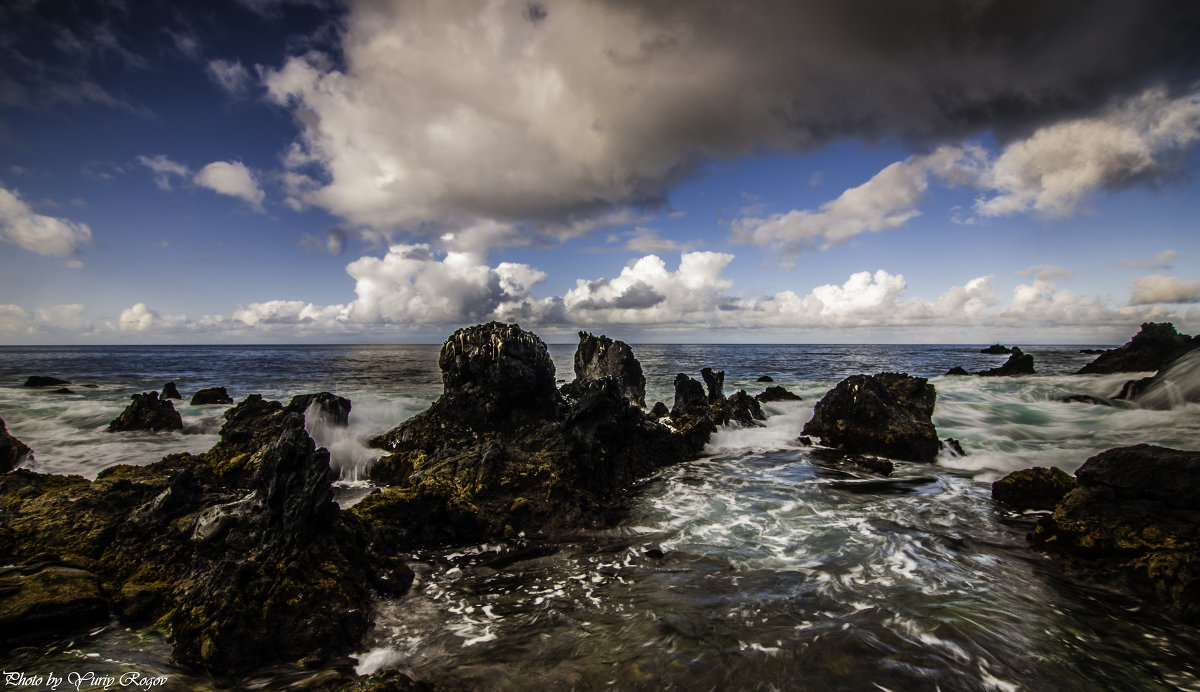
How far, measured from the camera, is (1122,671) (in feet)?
16.3

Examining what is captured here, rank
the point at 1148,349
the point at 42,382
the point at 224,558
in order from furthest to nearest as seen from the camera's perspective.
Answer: the point at 42,382, the point at 1148,349, the point at 224,558

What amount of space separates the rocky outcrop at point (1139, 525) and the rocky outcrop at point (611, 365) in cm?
1784

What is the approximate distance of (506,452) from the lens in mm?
10297

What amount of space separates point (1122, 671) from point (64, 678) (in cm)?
1047

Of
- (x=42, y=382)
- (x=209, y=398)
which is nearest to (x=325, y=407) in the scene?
(x=209, y=398)

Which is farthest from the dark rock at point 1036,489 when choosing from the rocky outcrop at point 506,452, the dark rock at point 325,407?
the dark rock at point 325,407

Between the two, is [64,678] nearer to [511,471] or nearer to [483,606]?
[483,606]

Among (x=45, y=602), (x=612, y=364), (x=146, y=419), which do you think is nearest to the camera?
(x=45, y=602)

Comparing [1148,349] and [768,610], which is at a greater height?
[1148,349]

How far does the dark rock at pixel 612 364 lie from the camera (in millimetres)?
26812

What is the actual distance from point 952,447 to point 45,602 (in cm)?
2018

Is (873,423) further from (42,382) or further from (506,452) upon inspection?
(42,382)

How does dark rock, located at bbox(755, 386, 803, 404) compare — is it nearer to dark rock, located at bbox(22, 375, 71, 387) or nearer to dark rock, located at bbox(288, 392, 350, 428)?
dark rock, located at bbox(288, 392, 350, 428)

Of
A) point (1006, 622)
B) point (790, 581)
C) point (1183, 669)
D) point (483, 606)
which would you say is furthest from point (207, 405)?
point (1183, 669)
